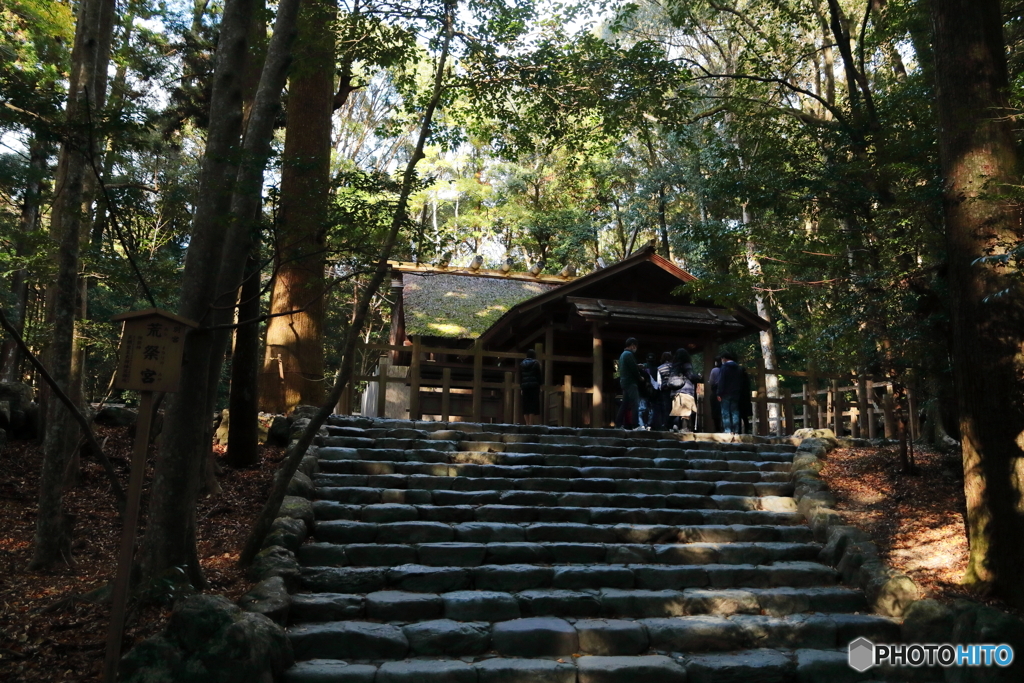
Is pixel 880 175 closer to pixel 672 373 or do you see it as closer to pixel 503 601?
pixel 672 373

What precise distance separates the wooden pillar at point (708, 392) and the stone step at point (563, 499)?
5.14m

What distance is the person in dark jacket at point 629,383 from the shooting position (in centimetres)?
1246

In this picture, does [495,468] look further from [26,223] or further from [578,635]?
[26,223]

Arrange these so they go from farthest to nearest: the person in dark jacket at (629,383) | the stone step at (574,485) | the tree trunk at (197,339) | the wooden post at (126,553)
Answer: the person in dark jacket at (629,383) < the stone step at (574,485) < the tree trunk at (197,339) < the wooden post at (126,553)

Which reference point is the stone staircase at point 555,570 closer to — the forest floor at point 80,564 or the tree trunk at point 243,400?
the forest floor at point 80,564

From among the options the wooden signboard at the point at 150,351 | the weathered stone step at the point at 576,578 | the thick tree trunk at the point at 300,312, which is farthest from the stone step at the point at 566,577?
the thick tree trunk at the point at 300,312

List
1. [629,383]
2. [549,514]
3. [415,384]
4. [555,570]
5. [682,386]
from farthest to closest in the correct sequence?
[682,386], [629,383], [415,384], [549,514], [555,570]

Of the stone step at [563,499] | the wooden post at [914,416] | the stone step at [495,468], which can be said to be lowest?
the stone step at [563,499]

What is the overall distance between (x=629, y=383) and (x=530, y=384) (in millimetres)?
1856

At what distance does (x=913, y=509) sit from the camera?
346 inches

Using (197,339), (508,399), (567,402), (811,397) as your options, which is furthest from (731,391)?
(197,339)

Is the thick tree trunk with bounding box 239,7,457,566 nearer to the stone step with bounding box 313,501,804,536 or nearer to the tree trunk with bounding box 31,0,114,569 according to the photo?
the stone step with bounding box 313,501,804,536

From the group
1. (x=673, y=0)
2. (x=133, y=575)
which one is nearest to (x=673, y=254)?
(x=673, y=0)

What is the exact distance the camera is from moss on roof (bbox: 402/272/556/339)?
18531 mm
